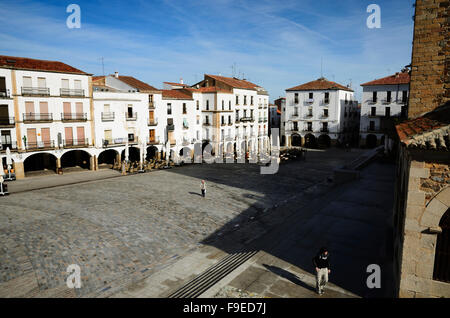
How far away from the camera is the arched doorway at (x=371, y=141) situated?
5488cm

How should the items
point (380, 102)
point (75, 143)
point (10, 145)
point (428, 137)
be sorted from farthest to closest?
point (380, 102) → point (75, 143) → point (10, 145) → point (428, 137)

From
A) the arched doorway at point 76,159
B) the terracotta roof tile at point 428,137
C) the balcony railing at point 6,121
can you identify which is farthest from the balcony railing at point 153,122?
the terracotta roof tile at point 428,137

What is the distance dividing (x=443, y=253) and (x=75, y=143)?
105ft

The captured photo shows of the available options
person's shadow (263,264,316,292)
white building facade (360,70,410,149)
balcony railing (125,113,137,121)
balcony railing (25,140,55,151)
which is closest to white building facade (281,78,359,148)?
white building facade (360,70,410,149)

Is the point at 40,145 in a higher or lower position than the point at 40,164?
higher

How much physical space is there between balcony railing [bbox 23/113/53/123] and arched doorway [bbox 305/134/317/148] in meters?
44.1

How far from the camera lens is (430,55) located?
9797 millimetres

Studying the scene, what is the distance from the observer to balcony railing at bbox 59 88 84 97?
30.4 meters

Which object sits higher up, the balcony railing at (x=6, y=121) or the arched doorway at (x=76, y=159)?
the balcony railing at (x=6, y=121)

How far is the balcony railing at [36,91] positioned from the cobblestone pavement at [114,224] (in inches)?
402

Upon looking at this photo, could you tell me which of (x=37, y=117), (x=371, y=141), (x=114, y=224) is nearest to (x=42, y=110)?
(x=37, y=117)

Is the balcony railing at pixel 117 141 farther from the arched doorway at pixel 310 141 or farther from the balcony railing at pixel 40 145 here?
the arched doorway at pixel 310 141

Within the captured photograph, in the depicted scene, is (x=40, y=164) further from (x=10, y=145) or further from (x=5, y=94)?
(x=5, y=94)

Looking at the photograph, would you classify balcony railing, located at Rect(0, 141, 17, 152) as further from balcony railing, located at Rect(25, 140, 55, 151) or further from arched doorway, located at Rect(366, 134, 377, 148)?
arched doorway, located at Rect(366, 134, 377, 148)
